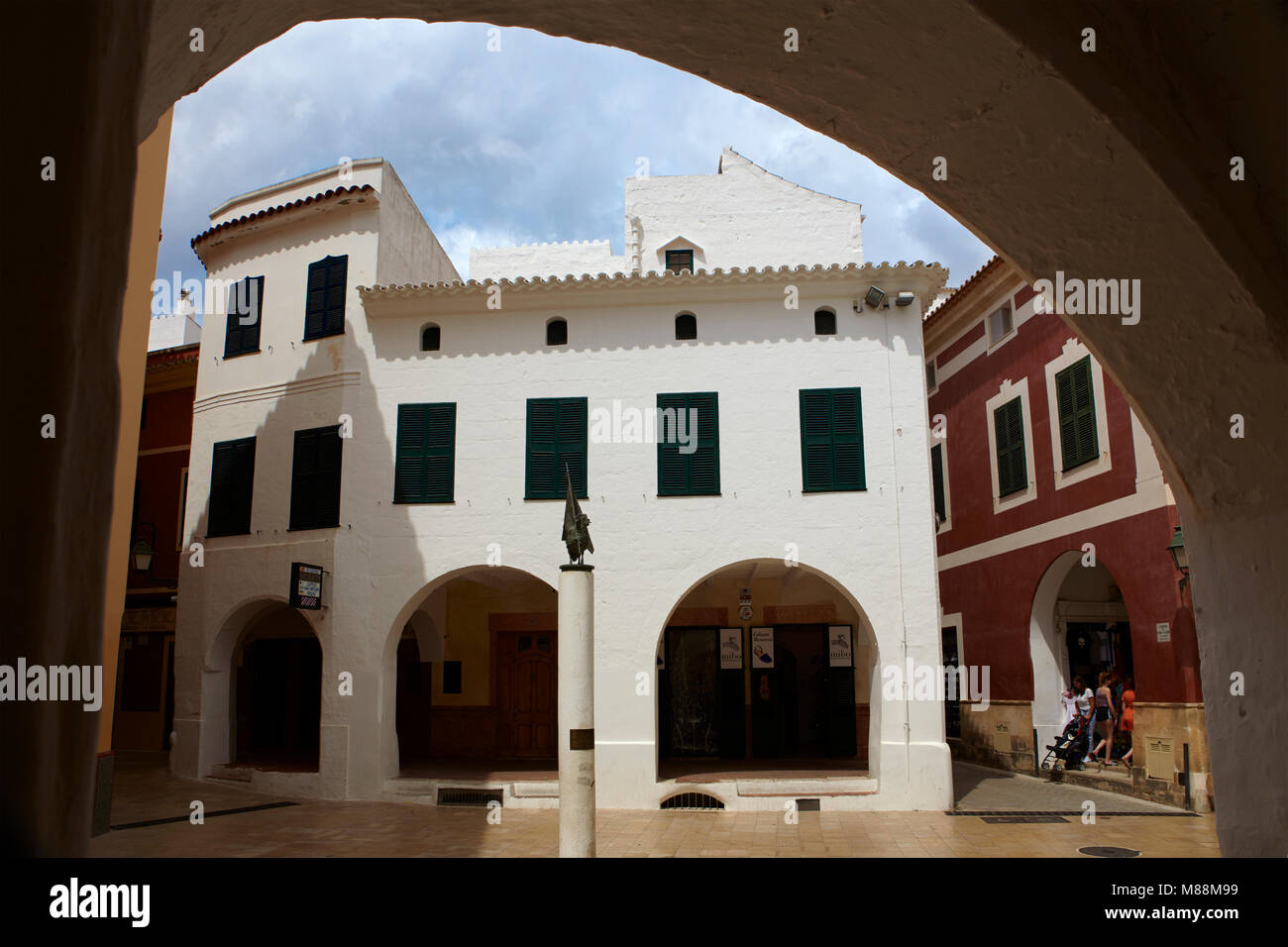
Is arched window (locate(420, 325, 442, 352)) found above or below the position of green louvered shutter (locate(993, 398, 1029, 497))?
above

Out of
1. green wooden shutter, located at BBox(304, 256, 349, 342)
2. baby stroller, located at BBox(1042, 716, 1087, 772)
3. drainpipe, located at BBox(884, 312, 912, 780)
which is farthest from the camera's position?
green wooden shutter, located at BBox(304, 256, 349, 342)

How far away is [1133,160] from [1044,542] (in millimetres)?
15220

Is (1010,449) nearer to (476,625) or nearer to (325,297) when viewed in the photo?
(476,625)

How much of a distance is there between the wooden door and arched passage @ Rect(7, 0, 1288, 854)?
1532 centimetres

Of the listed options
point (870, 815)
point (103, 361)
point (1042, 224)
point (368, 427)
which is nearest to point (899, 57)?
point (1042, 224)

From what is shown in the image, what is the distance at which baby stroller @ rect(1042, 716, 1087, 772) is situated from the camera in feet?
50.2

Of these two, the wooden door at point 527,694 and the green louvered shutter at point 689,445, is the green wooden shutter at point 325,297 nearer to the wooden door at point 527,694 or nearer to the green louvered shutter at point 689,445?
the green louvered shutter at point 689,445

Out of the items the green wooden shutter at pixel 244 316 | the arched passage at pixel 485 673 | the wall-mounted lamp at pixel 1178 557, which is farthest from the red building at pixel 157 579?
the wall-mounted lamp at pixel 1178 557

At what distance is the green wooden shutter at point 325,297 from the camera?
15984 millimetres

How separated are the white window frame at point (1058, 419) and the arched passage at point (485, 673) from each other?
878 cm

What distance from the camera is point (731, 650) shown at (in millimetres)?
16938

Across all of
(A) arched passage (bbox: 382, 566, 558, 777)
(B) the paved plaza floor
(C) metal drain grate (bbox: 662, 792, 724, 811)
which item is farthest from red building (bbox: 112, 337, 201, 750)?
(C) metal drain grate (bbox: 662, 792, 724, 811)

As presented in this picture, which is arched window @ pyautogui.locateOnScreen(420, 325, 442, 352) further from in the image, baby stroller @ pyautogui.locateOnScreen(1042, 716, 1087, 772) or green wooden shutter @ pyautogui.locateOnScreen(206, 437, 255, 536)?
baby stroller @ pyautogui.locateOnScreen(1042, 716, 1087, 772)

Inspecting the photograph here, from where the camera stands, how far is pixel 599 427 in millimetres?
14891
